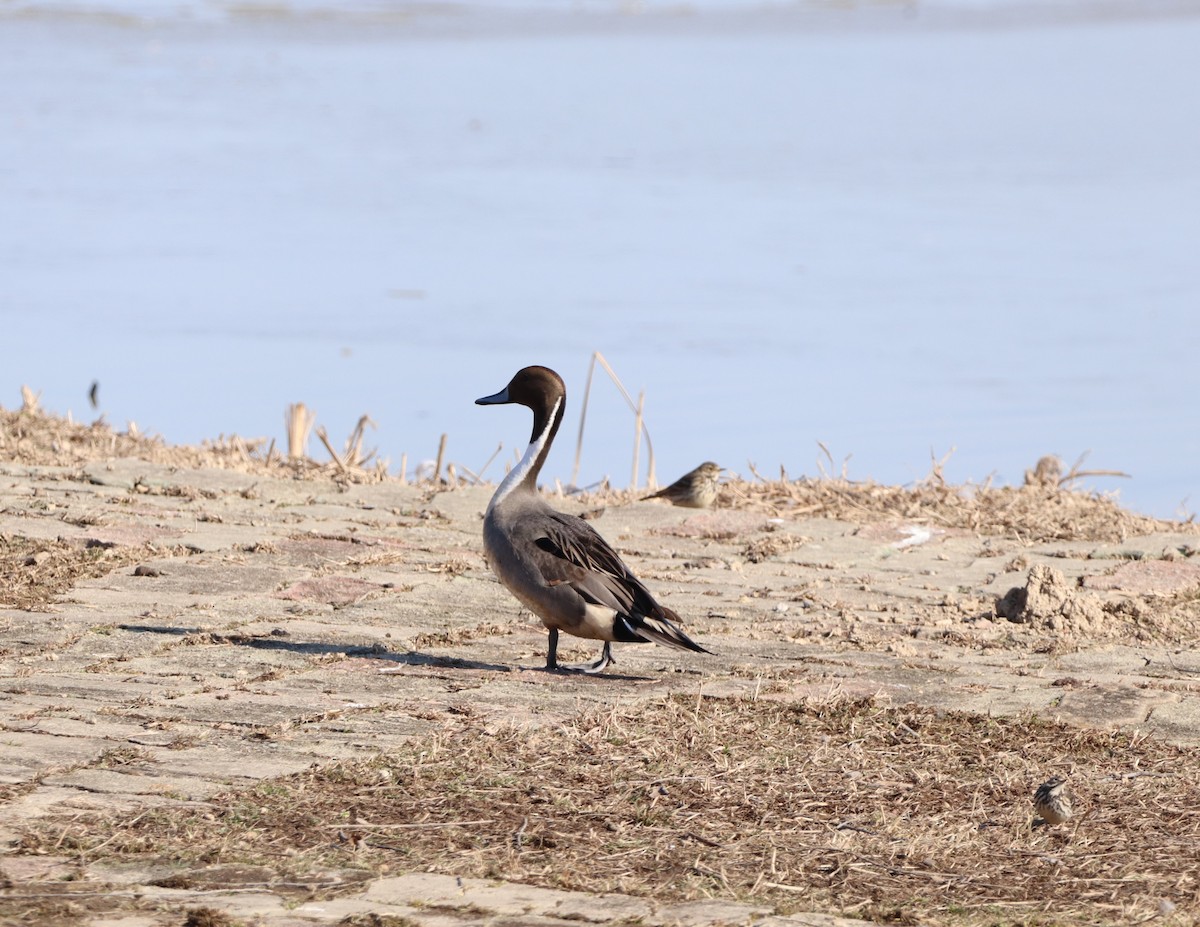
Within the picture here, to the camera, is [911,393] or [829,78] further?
[829,78]

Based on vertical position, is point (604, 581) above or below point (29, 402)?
below

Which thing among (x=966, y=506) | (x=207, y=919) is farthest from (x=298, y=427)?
(x=207, y=919)

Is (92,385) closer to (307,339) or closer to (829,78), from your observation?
(307,339)

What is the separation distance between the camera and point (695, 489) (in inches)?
344

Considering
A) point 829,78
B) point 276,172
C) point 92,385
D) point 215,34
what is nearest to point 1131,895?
point 92,385

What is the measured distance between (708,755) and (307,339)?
8.93m

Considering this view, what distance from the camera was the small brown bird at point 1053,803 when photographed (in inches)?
175

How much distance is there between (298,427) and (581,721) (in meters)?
5.49

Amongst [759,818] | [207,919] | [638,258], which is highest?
[638,258]

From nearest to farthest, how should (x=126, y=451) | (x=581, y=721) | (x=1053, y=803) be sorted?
1. (x=1053, y=803)
2. (x=581, y=721)
3. (x=126, y=451)

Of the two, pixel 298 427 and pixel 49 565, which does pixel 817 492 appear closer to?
pixel 298 427

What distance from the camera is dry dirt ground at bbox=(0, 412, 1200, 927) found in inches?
158

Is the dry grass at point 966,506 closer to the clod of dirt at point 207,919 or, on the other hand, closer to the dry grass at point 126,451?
the dry grass at point 126,451

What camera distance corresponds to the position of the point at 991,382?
492 inches
